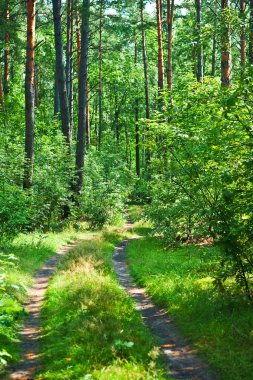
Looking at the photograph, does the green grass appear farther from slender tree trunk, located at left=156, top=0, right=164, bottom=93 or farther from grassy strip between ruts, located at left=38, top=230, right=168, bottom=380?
slender tree trunk, located at left=156, top=0, right=164, bottom=93

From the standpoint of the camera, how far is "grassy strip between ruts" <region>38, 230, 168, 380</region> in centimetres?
553

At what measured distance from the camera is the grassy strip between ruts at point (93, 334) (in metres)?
5.53

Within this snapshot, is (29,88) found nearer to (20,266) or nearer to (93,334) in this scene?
(20,266)

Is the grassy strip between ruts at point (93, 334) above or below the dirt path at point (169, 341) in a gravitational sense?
above

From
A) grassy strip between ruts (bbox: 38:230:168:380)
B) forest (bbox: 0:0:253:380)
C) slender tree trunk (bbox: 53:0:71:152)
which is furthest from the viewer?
slender tree trunk (bbox: 53:0:71:152)

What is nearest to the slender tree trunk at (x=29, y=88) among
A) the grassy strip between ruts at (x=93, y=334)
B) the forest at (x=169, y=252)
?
the forest at (x=169, y=252)

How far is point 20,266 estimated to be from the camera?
37.0 ft

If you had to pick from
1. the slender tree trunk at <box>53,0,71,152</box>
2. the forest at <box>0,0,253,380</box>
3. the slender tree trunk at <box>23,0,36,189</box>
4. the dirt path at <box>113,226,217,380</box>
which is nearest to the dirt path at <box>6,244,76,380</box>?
the forest at <box>0,0,253,380</box>

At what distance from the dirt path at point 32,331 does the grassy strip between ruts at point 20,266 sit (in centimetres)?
13

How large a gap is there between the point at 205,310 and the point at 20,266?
5335mm

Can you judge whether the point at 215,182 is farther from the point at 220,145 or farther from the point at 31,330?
the point at 31,330

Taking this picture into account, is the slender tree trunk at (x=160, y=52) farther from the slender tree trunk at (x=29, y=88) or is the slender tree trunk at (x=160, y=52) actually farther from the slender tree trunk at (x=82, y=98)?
the slender tree trunk at (x=29, y=88)

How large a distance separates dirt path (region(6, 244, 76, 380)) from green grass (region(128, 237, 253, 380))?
96.2 inches

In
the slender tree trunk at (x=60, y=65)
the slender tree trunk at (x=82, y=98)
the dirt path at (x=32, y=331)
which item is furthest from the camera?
the slender tree trunk at (x=82, y=98)
